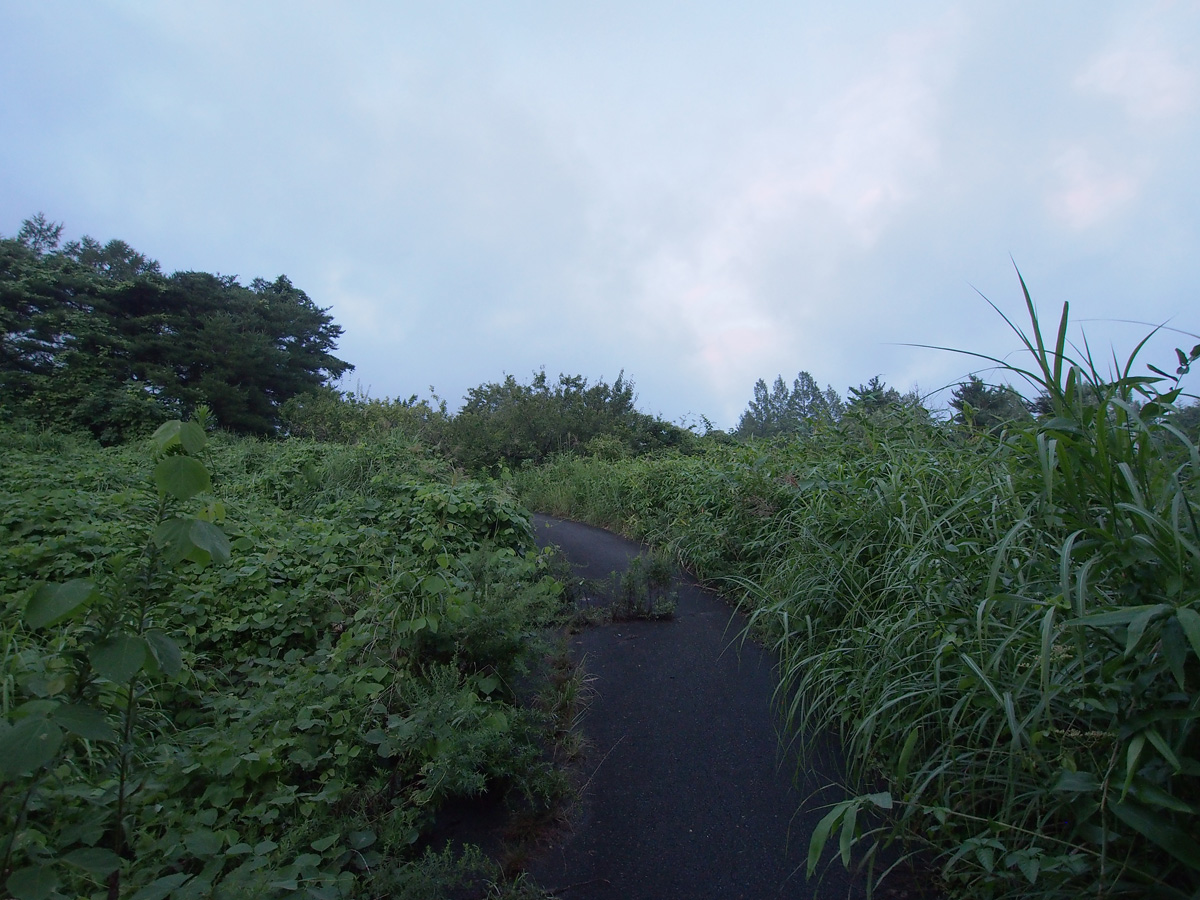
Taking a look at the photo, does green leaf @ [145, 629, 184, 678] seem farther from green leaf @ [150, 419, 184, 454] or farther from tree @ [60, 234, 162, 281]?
tree @ [60, 234, 162, 281]

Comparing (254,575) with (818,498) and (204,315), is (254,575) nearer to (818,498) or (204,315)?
(818,498)

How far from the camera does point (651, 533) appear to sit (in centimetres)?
703

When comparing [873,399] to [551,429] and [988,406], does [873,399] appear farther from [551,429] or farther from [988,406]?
[551,429]

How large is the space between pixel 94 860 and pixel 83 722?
30 centimetres

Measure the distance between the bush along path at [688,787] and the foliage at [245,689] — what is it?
1.05 ft

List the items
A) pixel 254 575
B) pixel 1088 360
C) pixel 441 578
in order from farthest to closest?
pixel 254 575 < pixel 441 578 < pixel 1088 360

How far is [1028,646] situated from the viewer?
2.06 m

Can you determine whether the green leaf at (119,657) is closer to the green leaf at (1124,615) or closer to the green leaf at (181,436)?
the green leaf at (181,436)

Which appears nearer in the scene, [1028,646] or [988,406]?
[1028,646]

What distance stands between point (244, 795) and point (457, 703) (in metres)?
0.87

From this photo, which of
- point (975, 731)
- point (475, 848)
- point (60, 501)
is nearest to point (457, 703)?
point (475, 848)

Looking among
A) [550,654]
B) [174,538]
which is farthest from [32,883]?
[550,654]

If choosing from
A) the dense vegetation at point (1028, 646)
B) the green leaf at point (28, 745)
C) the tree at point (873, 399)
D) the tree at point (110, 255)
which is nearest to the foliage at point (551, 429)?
the tree at point (873, 399)

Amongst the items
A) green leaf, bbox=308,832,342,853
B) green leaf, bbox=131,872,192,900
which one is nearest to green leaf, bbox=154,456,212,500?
green leaf, bbox=131,872,192,900
